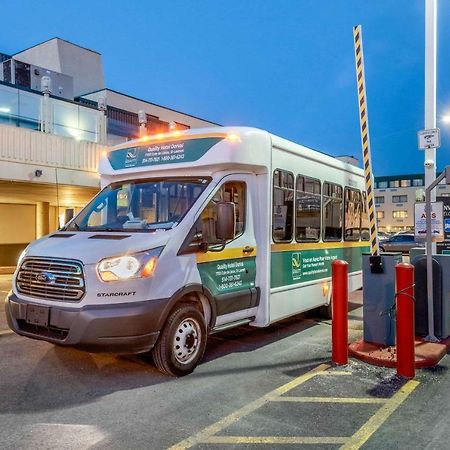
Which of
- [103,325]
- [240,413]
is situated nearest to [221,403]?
[240,413]

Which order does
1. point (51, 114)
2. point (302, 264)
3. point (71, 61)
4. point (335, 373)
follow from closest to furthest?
point (335, 373)
point (302, 264)
point (51, 114)
point (71, 61)

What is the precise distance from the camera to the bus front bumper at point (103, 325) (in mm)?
4512

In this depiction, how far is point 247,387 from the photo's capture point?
4.84 metres

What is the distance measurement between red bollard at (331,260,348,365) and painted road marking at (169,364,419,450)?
0.63 metres

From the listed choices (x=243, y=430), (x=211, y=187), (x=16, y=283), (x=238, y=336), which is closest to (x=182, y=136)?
(x=211, y=187)

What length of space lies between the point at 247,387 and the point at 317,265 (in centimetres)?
330

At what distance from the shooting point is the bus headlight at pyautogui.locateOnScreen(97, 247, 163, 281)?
459cm

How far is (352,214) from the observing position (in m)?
9.23

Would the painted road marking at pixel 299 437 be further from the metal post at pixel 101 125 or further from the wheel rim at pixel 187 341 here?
the metal post at pixel 101 125

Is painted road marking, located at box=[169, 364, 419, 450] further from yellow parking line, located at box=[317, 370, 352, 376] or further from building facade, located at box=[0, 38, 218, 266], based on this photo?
building facade, located at box=[0, 38, 218, 266]

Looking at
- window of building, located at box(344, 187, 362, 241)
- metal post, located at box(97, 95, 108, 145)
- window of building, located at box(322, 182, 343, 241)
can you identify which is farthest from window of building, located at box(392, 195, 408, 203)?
window of building, located at box(322, 182, 343, 241)

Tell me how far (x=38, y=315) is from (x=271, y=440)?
2.65 meters

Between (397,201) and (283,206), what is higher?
(397,201)

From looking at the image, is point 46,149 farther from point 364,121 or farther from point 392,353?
point 392,353
